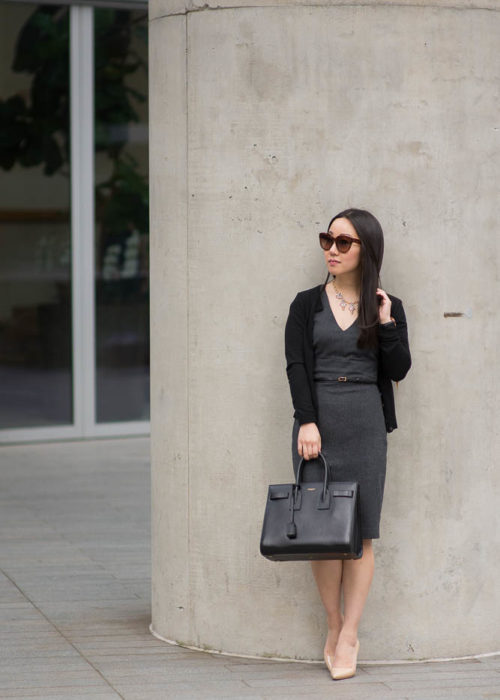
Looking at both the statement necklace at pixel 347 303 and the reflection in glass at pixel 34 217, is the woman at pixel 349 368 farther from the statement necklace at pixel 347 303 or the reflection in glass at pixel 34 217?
the reflection in glass at pixel 34 217

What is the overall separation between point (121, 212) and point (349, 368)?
795 centimetres

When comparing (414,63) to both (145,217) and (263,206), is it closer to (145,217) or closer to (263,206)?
(263,206)

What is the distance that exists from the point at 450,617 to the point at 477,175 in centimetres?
186

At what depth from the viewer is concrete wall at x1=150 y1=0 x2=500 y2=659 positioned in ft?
19.4

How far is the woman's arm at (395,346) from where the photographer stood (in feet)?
18.7

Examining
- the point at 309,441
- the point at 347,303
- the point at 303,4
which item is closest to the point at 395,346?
the point at 347,303

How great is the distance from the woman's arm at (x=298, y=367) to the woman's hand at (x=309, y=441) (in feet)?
0.09

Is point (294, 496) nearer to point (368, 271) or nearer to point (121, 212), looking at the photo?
point (368, 271)

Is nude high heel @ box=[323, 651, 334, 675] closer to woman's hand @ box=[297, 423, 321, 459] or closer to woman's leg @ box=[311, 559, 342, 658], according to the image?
woman's leg @ box=[311, 559, 342, 658]

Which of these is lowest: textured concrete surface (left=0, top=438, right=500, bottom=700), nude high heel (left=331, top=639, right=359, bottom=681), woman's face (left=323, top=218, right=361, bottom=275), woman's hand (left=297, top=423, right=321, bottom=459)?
textured concrete surface (left=0, top=438, right=500, bottom=700)

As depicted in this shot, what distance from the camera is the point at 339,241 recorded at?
571 centimetres

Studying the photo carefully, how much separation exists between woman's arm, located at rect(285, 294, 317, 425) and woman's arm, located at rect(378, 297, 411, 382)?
318 millimetres

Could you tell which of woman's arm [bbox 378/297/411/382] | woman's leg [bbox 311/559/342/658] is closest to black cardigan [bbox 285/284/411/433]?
woman's arm [bbox 378/297/411/382]

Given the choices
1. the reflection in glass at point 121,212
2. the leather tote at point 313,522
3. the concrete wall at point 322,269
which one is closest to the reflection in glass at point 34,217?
the reflection in glass at point 121,212
